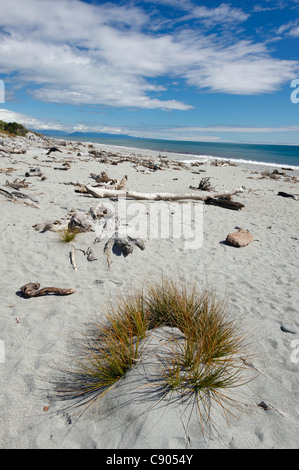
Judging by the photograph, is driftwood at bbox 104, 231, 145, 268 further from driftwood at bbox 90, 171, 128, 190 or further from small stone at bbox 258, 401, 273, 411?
driftwood at bbox 90, 171, 128, 190

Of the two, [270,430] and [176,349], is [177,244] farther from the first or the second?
[270,430]

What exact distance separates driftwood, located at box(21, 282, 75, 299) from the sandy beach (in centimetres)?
9

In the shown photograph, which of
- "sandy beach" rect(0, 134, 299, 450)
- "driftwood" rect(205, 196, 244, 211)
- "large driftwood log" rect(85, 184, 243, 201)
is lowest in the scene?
"sandy beach" rect(0, 134, 299, 450)

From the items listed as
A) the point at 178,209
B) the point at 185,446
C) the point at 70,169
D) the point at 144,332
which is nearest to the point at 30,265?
the point at 144,332

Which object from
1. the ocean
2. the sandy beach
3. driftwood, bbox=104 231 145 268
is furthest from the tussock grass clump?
the ocean

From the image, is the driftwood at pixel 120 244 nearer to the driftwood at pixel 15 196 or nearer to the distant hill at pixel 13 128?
the driftwood at pixel 15 196

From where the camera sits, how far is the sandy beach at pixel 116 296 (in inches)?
84.9

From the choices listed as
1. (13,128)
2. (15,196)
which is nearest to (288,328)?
(15,196)

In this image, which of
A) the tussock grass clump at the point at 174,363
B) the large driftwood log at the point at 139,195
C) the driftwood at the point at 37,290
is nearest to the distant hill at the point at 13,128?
the large driftwood log at the point at 139,195

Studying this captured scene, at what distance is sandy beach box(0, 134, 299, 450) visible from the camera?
2156 mm

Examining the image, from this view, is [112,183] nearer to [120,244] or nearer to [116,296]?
[120,244]

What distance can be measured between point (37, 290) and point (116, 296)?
1.26 metres

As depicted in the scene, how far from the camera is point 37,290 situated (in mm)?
4117
